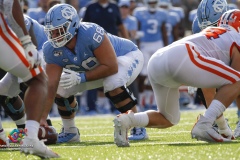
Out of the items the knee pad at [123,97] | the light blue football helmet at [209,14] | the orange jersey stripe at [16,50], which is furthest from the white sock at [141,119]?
the light blue football helmet at [209,14]

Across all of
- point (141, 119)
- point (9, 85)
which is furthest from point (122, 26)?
point (141, 119)

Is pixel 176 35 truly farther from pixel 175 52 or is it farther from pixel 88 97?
pixel 175 52

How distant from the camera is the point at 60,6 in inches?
273

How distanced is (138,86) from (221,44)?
837cm

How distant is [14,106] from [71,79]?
91cm

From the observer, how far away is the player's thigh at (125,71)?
6.96 m

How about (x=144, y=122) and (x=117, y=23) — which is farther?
(x=117, y=23)

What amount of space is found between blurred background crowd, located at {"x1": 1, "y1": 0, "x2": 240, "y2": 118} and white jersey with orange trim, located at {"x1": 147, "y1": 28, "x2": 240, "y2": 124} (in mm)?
5824

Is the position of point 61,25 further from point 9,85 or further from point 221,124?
point 221,124

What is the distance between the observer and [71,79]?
6.91 meters

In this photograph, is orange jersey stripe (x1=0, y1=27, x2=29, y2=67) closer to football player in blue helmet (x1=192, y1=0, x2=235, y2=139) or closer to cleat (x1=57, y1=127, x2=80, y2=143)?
cleat (x1=57, y1=127, x2=80, y2=143)

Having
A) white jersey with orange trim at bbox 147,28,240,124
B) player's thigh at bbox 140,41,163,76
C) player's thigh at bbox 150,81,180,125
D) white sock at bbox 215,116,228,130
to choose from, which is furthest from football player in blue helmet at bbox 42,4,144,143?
player's thigh at bbox 140,41,163,76

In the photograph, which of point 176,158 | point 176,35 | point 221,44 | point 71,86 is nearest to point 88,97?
point 176,35

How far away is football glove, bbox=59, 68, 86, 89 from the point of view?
692cm
